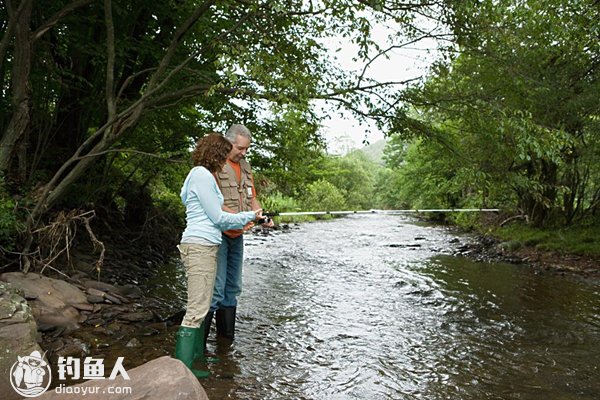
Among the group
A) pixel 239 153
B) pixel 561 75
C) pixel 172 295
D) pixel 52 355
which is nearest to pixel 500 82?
pixel 561 75

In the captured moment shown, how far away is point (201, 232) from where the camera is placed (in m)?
3.80

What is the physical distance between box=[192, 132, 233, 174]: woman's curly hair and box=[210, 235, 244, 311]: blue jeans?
940mm

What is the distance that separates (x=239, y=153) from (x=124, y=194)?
311 inches

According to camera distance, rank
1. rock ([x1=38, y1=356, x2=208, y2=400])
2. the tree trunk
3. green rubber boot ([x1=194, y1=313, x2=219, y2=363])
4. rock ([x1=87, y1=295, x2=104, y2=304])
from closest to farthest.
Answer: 1. rock ([x1=38, y1=356, x2=208, y2=400])
2. green rubber boot ([x1=194, y1=313, x2=219, y2=363])
3. rock ([x1=87, y1=295, x2=104, y2=304])
4. the tree trunk

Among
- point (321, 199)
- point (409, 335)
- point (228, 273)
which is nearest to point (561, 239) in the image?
point (409, 335)

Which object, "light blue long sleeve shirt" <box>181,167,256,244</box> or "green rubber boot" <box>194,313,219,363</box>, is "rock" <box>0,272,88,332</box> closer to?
"green rubber boot" <box>194,313,219,363</box>

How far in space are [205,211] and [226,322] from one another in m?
1.70

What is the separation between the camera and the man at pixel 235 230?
14.8ft

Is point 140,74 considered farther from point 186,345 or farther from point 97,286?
point 186,345

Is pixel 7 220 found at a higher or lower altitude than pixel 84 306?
higher

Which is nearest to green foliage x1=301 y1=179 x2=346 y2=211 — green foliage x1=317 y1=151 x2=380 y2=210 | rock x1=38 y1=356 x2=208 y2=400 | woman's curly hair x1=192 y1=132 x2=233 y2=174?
green foliage x1=317 y1=151 x2=380 y2=210

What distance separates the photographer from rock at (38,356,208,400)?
268 centimetres

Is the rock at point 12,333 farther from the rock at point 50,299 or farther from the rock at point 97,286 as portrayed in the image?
the rock at point 97,286

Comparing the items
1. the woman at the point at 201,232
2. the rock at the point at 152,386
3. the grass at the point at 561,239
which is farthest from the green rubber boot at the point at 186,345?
the grass at the point at 561,239
